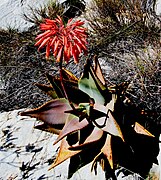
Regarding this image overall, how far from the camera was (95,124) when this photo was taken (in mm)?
2268

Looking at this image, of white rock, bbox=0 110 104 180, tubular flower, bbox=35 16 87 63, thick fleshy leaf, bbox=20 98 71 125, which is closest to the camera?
tubular flower, bbox=35 16 87 63

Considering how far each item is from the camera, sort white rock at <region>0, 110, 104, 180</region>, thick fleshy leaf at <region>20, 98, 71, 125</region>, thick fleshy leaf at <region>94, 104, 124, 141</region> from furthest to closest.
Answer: white rock at <region>0, 110, 104, 180</region>, thick fleshy leaf at <region>20, 98, 71, 125</region>, thick fleshy leaf at <region>94, 104, 124, 141</region>

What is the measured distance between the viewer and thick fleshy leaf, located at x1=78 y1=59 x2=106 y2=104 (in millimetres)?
2252

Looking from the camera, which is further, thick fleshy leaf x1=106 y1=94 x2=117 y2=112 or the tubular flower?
thick fleshy leaf x1=106 y1=94 x2=117 y2=112

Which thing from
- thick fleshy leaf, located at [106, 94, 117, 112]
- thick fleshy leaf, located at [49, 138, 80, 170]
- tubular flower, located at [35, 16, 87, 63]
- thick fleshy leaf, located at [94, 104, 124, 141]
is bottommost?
thick fleshy leaf, located at [49, 138, 80, 170]

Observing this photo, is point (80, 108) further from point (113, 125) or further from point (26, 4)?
point (26, 4)

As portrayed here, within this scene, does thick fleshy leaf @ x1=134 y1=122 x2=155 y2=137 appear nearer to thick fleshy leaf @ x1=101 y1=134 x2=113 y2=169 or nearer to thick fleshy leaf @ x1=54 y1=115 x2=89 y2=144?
thick fleshy leaf @ x1=101 y1=134 x2=113 y2=169

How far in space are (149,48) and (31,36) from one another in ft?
3.82

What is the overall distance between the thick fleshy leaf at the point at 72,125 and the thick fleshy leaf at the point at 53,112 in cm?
6

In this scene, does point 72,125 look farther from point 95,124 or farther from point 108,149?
point 108,149

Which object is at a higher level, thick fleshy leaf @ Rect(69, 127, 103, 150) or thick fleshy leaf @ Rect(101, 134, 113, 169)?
thick fleshy leaf @ Rect(69, 127, 103, 150)

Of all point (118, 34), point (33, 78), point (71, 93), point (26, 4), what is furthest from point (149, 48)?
point (26, 4)

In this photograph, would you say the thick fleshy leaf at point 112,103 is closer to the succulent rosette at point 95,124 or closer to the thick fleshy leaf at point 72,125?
the succulent rosette at point 95,124

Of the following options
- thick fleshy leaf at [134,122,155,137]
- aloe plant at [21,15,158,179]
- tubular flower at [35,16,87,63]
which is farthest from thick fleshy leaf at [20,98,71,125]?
tubular flower at [35,16,87,63]
